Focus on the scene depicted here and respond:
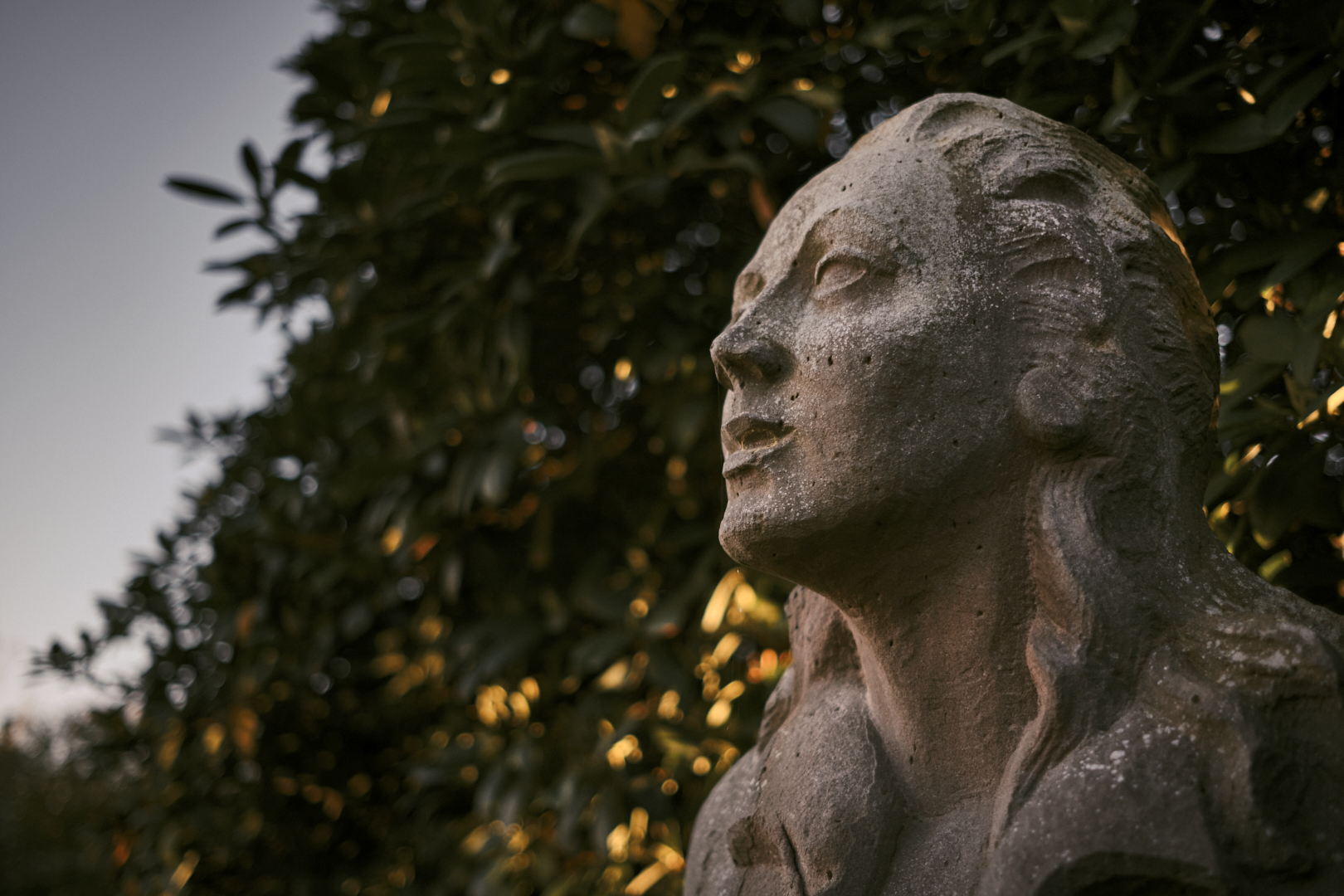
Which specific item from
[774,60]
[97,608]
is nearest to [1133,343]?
[774,60]

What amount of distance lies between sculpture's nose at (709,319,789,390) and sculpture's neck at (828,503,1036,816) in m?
0.28

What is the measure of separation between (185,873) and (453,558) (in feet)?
4.99

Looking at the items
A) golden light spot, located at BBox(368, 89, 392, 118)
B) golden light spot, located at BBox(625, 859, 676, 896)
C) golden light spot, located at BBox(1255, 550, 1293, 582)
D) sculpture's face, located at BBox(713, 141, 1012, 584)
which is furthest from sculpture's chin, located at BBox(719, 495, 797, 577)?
golden light spot, located at BBox(368, 89, 392, 118)

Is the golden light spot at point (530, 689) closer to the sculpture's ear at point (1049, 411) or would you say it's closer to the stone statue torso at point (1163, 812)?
the stone statue torso at point (1163, 812)

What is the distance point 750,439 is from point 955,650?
0.37 m

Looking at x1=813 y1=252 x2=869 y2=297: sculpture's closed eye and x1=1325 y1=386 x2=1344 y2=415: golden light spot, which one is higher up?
x1=813 y1=252 x2=869 y2=297: sculpture's closed eye

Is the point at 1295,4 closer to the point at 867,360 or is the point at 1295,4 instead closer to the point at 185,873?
the point at 867,360

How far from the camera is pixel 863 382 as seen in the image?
1.23m

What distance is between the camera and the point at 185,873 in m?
3.34

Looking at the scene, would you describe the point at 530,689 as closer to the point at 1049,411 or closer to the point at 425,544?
the point at 425,544

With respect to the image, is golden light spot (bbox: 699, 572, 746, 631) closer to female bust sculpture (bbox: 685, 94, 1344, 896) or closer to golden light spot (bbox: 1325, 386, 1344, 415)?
female bust sculpture (bbox: 685, 94, 1344, 896)

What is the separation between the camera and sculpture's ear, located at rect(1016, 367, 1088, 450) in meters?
1.19

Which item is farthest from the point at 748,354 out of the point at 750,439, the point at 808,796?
the point at 808,796

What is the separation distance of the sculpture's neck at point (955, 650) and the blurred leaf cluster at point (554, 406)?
57 cm
